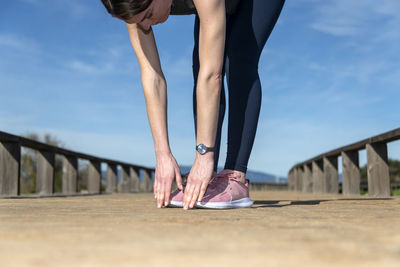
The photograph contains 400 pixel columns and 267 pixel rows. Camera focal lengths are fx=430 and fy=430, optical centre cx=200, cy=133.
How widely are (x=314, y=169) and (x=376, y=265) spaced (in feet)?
22.0

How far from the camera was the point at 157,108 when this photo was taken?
1847mm

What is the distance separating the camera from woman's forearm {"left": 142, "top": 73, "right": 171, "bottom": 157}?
1.78 m

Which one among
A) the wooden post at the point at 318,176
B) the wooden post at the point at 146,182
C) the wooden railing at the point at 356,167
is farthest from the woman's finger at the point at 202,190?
the wooden post at the point at 146,182

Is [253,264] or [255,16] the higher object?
[255,16]

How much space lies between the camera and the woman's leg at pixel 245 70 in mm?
1920


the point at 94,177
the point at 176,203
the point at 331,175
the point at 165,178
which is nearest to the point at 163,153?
the point at 165,178

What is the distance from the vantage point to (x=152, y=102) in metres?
1.85

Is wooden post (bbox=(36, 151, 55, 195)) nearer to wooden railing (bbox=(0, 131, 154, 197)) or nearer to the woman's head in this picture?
wooden railing (bbox=(0, 131, 154, 197))

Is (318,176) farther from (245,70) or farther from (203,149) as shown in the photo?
(203,149)

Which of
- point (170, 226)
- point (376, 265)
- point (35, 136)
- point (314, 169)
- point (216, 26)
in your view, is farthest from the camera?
point (35, 136)

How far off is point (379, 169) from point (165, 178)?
2472 mm

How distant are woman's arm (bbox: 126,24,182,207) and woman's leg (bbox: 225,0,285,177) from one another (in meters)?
0.31

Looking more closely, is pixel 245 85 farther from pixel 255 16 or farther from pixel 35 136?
pixel 35 136

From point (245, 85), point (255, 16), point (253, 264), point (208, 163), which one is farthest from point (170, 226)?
point (255, 16)
